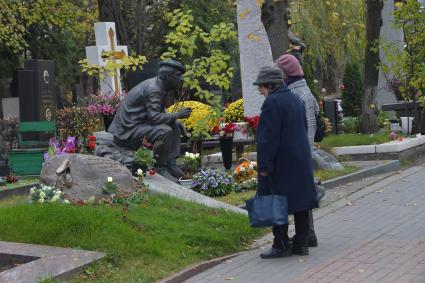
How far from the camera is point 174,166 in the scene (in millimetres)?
12992

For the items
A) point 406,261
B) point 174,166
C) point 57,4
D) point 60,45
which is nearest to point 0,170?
point 174,166

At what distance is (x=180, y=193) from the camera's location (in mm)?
11086

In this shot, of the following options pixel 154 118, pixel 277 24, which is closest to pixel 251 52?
pixel 277 24

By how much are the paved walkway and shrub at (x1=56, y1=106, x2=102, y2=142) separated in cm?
722

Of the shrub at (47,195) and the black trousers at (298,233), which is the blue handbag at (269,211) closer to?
the black trousers at (298,233)

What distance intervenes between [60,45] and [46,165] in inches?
919

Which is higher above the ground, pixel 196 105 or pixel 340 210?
pixel 196 105

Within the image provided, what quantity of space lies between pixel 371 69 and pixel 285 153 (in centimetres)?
1219

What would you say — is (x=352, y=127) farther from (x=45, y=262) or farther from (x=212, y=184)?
(x=45, y=262)

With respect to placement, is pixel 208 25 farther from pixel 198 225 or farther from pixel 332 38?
pixel 198 225

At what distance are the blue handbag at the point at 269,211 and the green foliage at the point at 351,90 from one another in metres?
22.0

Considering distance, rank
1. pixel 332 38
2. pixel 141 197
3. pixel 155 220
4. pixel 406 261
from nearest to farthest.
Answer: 1. pixel 406 261
2. pixel 155 220
3. pixel 141 197
4. pixel 332 38

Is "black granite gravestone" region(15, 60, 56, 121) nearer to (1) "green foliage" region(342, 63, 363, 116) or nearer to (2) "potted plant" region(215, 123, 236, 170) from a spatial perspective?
(2) "potted plant" region(215, 123, 236, 170)

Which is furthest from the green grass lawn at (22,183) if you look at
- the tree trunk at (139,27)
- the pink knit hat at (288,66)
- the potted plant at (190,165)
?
the tree trunk at (139,27)
